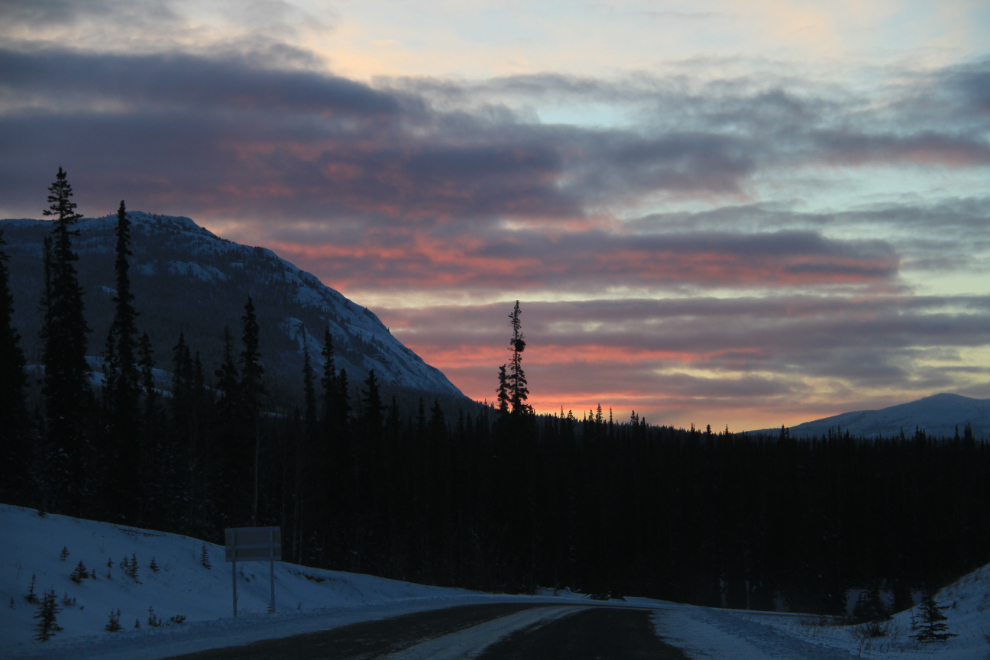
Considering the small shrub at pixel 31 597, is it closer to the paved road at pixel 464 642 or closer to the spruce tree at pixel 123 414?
the paved road at pixel 464 642

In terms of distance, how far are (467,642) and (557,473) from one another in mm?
80716

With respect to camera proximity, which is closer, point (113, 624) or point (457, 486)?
point (113, 624)

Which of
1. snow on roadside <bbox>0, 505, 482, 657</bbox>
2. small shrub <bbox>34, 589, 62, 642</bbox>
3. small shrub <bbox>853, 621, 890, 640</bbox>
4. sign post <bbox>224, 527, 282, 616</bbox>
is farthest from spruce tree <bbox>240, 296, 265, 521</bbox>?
small shrub <bbox>853, 621, 890, 640</bbox>

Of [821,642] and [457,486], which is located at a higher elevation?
[821,642]

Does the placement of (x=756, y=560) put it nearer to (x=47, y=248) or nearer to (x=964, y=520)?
(x=964, y=520)

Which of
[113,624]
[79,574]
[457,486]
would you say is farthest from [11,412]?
[457,486]

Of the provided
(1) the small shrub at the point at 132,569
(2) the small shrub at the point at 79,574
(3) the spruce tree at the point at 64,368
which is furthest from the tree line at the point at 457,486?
(2) the small shrub at the point at 79,574

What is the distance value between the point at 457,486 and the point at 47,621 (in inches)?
2863

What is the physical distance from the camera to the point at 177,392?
239 feet

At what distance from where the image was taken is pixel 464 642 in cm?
1546

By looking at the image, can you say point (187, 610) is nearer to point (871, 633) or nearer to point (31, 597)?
point (31, 597)

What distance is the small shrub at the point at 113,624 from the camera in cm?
1869

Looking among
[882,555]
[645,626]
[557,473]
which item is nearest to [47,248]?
[645,626]

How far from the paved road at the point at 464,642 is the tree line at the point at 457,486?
2865 cm
